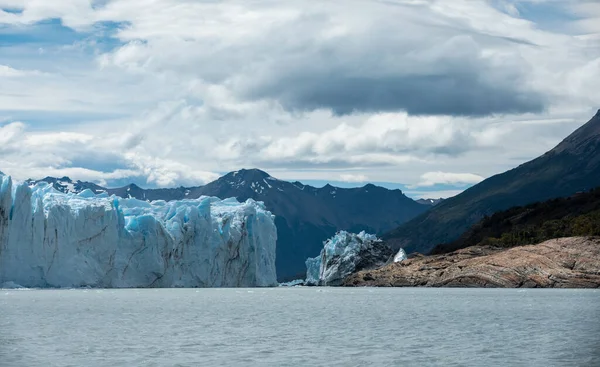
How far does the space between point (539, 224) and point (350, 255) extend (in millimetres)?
36925

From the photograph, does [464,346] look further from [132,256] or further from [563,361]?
[132,256]

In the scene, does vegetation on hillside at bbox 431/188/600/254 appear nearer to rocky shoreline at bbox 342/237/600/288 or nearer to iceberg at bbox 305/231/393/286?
rocky shoreline at bbox 342/237/600/288

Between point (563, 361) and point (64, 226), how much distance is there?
83.0 m

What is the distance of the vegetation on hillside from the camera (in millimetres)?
132625

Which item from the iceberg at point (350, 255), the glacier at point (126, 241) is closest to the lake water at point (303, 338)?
the glacier at point (126, 241)

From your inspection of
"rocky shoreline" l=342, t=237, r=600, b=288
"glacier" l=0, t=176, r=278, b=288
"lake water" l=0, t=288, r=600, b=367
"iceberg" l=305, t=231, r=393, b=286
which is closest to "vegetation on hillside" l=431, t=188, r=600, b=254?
"rocky shoreline" l=342, t=237, r=600, b=288

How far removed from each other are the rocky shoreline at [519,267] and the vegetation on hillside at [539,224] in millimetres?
11491

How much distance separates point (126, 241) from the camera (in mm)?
109438

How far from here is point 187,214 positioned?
12119 cm

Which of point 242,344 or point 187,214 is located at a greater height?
point 187,214

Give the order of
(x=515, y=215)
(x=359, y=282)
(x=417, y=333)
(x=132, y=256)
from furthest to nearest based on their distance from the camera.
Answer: (x=515, y=215), (x=359, y=282), (x=132, y=256), (x=417, y=333)

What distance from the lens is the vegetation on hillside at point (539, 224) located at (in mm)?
132625

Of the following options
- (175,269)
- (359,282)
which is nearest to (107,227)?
(175,269)

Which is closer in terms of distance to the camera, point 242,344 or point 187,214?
point 242,344
